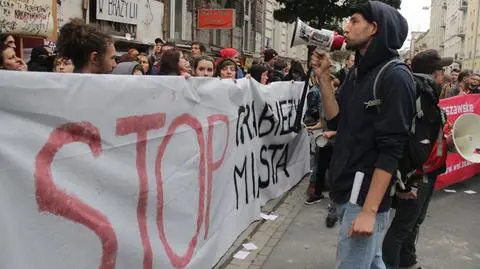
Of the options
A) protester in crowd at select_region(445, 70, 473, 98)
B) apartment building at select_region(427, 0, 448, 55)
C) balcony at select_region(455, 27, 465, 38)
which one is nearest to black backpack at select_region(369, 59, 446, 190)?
protester in crowd at select_region(445, 70, 473, 98)

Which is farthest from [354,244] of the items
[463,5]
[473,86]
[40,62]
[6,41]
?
[463,5]

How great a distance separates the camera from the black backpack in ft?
8.45

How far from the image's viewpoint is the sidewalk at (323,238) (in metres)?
4.48

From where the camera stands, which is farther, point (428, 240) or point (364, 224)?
point (428, 240)

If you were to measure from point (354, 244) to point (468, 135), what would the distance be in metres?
2.94

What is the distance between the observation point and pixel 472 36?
220ft

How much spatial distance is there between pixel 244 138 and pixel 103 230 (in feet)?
8.26

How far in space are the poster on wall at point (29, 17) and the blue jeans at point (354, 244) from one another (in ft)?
14.4

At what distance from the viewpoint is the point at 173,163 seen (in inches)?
132

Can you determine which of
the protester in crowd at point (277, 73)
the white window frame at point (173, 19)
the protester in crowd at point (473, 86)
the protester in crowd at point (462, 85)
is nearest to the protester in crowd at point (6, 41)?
the protester in crowd at point (277, 73)

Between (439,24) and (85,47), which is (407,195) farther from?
(439,24)

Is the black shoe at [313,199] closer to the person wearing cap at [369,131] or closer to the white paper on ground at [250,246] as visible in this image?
the white paper on ground at [250,246]

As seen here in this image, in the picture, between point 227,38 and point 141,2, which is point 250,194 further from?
point 227,38

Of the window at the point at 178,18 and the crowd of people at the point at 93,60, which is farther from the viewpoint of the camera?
the window at the point at 178,18
